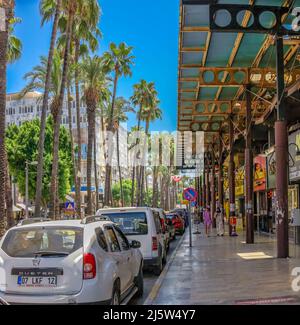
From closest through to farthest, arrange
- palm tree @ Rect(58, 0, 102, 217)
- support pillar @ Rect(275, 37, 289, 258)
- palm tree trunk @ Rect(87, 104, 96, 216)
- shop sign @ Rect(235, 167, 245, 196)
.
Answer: support pillar @ Rect(275, 37, 289, 258) < palm tree @ Rect(58, 0, 102, 217) < palm tree trunk @ Rect(87, 104, 96, 216) < shop sign @ Rect(235, 167, 245, 196)

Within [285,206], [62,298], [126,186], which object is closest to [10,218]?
[285,206]

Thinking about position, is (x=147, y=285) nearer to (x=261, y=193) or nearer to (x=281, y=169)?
(x=281, y=169)

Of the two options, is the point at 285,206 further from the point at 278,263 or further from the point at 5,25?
the point at 5,25

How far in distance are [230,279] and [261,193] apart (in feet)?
70.8

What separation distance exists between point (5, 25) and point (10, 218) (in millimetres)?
11979

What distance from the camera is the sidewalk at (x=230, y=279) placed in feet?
31.3

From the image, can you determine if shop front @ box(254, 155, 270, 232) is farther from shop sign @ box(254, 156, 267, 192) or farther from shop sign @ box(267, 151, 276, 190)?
shop sign @ box(267, 151, 276, 190)

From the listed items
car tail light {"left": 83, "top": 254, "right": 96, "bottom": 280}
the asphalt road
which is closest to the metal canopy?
the asphalt road

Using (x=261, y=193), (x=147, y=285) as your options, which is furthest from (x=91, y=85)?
(x=147, y=285)

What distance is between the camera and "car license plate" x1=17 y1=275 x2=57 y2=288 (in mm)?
7316

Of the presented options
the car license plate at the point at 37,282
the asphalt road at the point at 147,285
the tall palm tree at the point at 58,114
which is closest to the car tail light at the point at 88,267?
the car license plate at the point at 37,282

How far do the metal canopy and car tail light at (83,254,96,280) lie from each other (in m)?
9.25

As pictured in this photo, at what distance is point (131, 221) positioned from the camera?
47.1 ft
